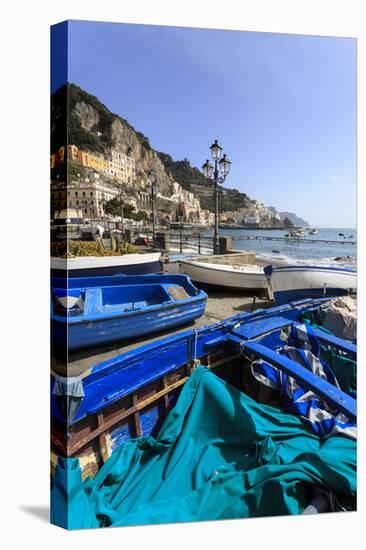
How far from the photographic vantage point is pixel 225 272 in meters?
3.21

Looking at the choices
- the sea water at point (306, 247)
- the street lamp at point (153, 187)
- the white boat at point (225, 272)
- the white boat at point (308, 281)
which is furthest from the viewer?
the white boat at point (225, 272)

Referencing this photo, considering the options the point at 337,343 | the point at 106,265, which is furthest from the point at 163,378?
the point at 337,343

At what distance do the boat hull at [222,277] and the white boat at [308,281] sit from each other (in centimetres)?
16

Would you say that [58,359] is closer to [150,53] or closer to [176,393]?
[176,393]

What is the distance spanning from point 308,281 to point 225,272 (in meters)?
0.79

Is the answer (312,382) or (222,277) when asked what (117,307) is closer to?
(222,277)

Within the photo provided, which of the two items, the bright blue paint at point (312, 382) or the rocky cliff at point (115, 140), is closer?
the rocky cliff at point (115, 140)

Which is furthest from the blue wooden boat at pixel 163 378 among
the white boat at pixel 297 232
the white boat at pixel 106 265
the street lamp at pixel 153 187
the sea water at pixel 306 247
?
the street lamp at pixel 153 187

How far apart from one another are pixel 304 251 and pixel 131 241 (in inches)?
60.8

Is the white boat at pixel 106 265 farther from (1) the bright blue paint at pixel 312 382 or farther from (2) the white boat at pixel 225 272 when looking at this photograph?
(1) the bright blue paint at pixel 312 382

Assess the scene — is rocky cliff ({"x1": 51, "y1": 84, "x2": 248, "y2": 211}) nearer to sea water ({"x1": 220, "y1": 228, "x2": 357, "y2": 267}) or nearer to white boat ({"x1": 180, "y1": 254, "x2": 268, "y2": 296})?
sea water ({"x1": 220, "y1": 228, "x2": 357, "y2": 267})

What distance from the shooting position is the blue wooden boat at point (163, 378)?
1.95m

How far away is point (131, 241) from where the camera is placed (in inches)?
103

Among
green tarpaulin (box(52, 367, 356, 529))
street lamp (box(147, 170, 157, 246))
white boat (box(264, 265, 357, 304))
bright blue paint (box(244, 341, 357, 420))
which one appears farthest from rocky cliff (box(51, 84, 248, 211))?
green tarpaulin (box(52, 367, 356, 529))
